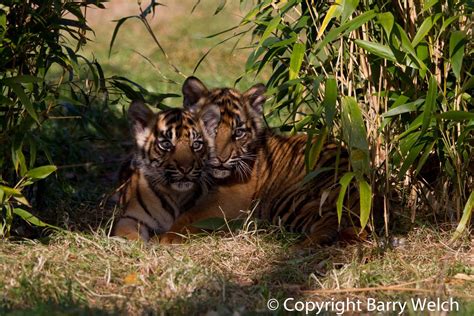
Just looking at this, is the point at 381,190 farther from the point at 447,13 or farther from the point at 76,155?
the point at 76,155

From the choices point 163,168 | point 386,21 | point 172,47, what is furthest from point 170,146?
point 172,47

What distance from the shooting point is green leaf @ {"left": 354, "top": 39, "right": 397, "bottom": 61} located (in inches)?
201

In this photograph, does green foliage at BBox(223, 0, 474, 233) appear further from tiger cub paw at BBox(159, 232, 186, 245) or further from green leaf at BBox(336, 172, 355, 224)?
tiger cub paw at BBox(159, 232, 186, 245)

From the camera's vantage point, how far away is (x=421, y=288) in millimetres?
4816

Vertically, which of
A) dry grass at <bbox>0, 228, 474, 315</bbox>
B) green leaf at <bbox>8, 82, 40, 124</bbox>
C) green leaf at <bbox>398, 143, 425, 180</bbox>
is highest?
green leaf at <bbox>8, 82, 40, 124</bbox>

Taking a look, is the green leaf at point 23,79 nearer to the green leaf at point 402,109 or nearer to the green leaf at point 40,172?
the green leaf at point 40,172

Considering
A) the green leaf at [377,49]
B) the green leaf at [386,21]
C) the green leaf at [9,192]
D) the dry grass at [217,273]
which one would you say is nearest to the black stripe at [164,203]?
the dry grass at [217,273]

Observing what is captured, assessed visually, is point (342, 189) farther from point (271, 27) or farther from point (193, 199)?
point (193, 199)

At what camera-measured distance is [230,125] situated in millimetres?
6645

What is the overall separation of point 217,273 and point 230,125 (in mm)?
1754

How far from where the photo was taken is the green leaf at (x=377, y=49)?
16.7 ft

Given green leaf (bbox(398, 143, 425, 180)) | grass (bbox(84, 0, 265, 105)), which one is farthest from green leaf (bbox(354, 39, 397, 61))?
grass (bbox(84, 0, 265, 105))

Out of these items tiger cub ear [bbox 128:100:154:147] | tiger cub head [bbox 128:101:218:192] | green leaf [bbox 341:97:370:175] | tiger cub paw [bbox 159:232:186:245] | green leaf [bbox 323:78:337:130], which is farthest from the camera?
tiger cub ear [bbox 128:100:154:147]

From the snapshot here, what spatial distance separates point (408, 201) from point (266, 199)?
0.96m
